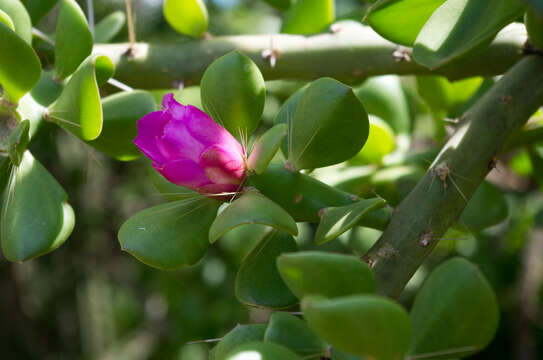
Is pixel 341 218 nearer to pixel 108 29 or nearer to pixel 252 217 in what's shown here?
pixel 252 217

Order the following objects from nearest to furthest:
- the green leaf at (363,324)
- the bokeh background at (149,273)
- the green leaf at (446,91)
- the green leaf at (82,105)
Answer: the green leaf at (363,324) < the green leaf at (82,105) < the green leaf at (446,91) < the bokeh background at (149,273)

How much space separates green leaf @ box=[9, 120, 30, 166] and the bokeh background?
1.75 feet

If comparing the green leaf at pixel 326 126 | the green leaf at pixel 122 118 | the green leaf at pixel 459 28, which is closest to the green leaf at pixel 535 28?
the green leaf at pixel 459 28

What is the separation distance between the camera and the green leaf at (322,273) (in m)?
0.40

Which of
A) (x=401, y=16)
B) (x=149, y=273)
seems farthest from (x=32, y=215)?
(x=149, y=273)

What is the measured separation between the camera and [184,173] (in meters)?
0.54

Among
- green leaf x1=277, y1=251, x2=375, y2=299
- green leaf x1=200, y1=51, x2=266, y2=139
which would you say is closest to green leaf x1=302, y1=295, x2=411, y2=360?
green leaf x1=277, y1=251, x2=375, y2=299

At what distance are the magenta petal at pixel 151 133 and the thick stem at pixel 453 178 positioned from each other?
0.23 metres

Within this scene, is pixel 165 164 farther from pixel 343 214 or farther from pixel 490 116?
pixel 490 116

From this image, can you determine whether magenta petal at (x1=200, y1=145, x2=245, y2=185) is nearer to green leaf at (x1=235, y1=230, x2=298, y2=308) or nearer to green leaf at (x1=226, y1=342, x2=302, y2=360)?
green leaf at (x1=235, y1=230, x2=298, y2=308)

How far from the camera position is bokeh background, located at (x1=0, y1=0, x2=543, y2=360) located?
1.52 meters

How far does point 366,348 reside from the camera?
1.21 ft

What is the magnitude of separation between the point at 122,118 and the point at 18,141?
0.12 meters

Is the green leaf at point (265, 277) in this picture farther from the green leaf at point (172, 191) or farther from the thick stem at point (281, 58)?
the thick stem at point (281, 58)
